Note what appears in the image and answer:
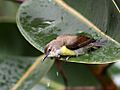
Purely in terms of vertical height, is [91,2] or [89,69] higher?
[91,2]

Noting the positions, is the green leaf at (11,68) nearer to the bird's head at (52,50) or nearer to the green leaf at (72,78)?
the green leaf at (72,78)

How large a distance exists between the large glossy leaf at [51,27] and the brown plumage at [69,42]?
22mm

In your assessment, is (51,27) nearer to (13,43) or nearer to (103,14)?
(103,14)

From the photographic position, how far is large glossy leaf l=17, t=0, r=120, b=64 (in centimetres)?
84

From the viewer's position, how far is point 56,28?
97 cm

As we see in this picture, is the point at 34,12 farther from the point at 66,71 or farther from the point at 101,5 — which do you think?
the point at 66,71

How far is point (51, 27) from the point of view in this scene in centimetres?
96

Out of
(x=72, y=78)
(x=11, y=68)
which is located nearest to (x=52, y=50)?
(x=11, y=68)

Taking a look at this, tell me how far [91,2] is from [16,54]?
68cm

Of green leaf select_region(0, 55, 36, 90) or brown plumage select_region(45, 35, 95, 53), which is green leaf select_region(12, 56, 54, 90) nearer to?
green leaf select_region(0, 55, 36, 90)

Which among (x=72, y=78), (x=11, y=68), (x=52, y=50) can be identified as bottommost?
(x=72, y=78)

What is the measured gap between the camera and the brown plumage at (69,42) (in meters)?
0.88

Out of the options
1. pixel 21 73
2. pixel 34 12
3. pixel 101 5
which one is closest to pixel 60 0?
pixel 34 12

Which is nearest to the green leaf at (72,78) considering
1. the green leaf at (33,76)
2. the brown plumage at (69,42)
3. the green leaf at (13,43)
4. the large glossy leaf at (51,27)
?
the green leaf at (13,43)
